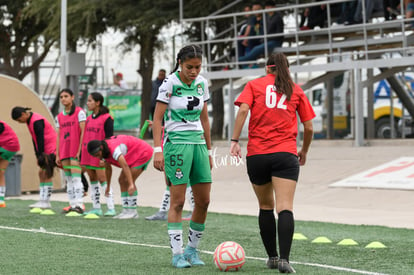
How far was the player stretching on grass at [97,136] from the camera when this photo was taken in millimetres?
14719

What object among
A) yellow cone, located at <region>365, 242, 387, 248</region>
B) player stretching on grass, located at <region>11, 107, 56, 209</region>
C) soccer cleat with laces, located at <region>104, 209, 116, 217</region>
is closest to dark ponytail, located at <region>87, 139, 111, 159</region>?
soccer cleat with laces, located at <region>104, 209, 116, 217</region>

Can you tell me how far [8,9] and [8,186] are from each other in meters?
18.4

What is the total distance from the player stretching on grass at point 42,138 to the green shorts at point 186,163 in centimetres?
693

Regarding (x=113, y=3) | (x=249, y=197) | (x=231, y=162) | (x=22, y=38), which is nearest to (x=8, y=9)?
(x=22, y=38)

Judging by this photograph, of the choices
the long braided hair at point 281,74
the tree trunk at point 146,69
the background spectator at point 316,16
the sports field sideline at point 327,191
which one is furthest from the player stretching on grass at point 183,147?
the tree trunk at point 146,69

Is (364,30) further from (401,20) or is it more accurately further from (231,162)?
(231,162)

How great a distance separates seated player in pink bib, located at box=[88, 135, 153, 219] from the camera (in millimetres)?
13711

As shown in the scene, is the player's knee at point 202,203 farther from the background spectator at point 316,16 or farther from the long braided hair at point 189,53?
the background spectator at point 316,16

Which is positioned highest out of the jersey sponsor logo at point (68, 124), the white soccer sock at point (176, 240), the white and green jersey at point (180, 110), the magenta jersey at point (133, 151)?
the white and green jersey at point (180, 110)

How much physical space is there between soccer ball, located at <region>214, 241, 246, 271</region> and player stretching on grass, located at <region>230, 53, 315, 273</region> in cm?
29

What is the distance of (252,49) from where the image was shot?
86.6ft

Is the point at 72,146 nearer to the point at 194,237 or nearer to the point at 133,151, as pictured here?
the point at 133,151

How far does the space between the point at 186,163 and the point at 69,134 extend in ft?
22.3

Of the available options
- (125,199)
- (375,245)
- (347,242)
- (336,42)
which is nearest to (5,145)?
(125,199)
